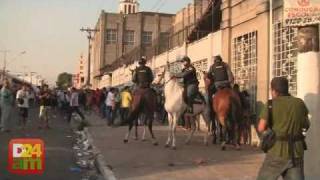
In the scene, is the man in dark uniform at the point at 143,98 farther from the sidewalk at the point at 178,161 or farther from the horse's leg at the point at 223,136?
the horse's leg at the point at 223,136

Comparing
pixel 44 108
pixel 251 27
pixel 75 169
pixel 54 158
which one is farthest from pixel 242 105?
pixel 44 108

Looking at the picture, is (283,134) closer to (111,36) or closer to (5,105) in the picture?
(5,105)

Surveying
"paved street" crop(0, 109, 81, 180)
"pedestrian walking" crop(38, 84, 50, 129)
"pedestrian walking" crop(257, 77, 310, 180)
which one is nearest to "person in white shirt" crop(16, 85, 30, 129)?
"pedestrian walking" crop(38, 84, 50, 129)

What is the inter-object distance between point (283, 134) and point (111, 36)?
9989 cm

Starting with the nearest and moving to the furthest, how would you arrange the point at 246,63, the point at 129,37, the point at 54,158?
the point at 54,158 < the point at 246,63 < the point at 129,37

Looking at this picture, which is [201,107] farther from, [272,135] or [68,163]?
[272,135]

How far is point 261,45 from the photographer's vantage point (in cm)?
1675

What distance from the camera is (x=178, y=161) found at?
43.9ft

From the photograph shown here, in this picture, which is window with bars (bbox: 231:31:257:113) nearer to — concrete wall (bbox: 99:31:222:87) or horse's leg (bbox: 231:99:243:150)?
horse's leg (bbox: 231:99:243:150)

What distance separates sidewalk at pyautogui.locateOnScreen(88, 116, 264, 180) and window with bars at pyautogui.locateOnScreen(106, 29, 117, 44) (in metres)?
88.7

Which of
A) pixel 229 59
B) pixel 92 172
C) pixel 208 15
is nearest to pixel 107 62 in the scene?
pixel 208 15

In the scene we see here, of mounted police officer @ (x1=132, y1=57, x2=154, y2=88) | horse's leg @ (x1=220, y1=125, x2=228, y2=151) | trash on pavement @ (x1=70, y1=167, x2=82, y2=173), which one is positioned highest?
mounted police officer @ (x1=132, y1=57, x2=154, y2=88)

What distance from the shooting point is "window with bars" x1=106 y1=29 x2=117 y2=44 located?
105750 millimetres

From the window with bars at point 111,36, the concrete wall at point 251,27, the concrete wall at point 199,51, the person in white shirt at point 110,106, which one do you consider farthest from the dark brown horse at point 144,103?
the window with bars at point 111,36
